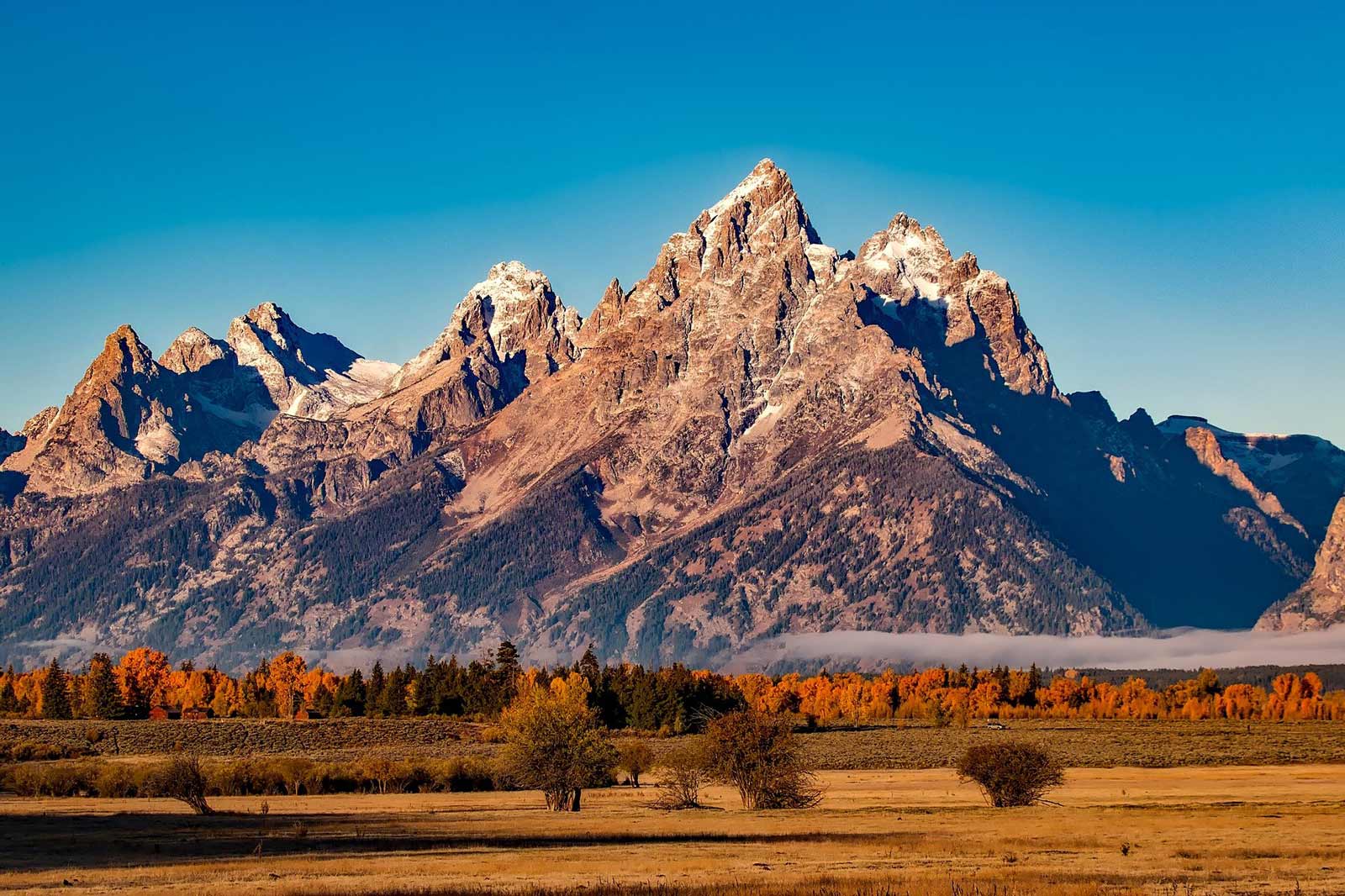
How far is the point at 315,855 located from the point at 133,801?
52274 millimetres

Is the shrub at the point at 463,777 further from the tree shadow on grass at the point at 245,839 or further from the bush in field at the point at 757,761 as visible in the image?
the tree shadow on grass at the point at 245,839

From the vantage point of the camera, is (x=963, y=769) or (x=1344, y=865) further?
(x=963, y=769)

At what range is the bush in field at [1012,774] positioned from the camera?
4488 inches

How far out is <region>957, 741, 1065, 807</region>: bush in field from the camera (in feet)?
374

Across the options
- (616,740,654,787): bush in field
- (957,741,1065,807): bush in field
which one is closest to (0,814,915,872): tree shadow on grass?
(957,741,1065,807): bush in field

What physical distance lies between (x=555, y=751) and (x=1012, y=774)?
3503 cm

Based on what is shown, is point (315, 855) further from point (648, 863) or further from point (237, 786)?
point (237, 786)

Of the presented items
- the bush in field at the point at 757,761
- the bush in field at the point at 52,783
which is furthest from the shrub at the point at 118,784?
the bush in field at the point at 757,761

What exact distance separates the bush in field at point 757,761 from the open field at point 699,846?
3003mm

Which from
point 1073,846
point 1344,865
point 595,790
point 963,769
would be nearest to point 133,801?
point 595,790

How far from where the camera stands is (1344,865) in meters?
67.2

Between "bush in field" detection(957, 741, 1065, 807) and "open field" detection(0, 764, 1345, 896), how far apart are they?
3115mm

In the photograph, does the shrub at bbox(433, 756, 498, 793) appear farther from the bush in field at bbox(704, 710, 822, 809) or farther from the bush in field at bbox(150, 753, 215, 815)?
the bush in field at bbox(150, 753, 215, 815)

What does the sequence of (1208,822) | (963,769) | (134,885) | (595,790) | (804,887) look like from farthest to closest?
(595,790) < (963,769) < (1208,822) < (134,885) < (804,887)
